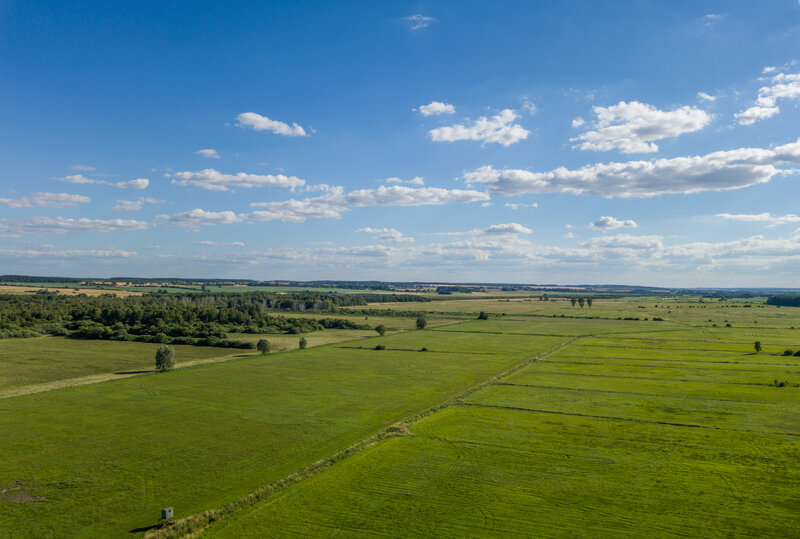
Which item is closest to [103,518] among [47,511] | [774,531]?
[47,511]

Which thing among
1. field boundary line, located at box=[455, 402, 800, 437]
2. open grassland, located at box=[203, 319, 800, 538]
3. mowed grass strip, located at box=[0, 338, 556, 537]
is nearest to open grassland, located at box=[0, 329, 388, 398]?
mowed grass strip, located at box=[0, 338, 556, 537]

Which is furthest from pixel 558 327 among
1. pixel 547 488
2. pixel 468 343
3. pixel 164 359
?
pixel 547 488

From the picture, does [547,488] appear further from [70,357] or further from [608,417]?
[70,357]

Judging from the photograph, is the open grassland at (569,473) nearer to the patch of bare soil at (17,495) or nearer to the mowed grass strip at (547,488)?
the mowed grass strip at (547,488)

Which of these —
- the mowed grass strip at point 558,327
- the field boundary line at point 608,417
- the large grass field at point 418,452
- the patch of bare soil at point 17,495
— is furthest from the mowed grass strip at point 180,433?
the mowed grass strip at point 558,327

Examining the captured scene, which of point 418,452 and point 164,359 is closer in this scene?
point 418,452

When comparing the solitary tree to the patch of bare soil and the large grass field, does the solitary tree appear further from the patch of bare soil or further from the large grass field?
the patch of bare soil

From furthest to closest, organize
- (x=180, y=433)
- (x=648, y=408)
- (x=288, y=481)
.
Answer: (x=648, y=408)
(x=180, y=433)
(x=288, y=481)
